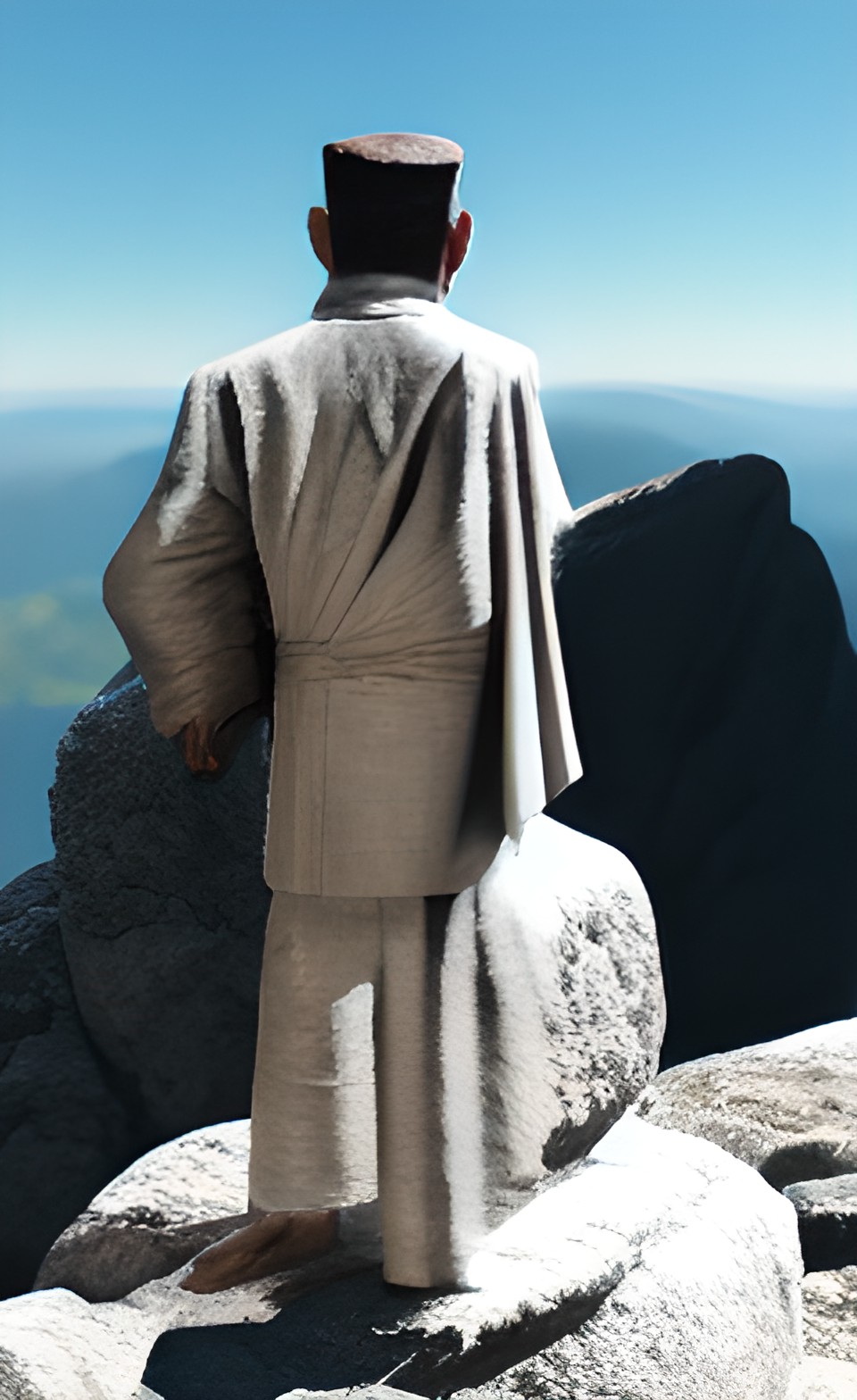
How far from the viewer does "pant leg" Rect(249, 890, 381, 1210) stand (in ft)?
6.23

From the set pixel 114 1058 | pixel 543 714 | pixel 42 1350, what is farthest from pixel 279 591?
pixel 114 1058

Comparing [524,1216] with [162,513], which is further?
[524,1216]

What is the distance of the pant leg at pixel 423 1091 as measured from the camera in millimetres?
1888

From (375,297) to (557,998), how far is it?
35.2 inches

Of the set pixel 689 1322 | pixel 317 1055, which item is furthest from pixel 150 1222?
pixel 689 1322

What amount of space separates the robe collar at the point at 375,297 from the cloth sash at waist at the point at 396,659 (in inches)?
14.9

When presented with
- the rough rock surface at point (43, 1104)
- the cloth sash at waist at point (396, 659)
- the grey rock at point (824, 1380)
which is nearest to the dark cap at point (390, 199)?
the cloth sash at waist at point (396, 659)

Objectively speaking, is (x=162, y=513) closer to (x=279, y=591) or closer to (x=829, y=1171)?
(x=279, y=591)

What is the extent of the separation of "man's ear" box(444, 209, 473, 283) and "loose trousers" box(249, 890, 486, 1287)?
0.75 m

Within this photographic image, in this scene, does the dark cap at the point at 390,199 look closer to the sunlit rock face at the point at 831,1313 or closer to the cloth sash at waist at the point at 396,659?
the cloth sash at waist at the point at 396,659

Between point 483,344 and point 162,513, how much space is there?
422 mm

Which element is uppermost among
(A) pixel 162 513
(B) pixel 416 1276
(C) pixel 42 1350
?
(A) pixel 162 513

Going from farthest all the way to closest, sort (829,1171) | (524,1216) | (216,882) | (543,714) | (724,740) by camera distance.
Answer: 1. (724,740)
2. (216,882)
3. (829,1171)
4. (524,1216)
5. (543,714)

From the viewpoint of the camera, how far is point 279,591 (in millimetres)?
1883
